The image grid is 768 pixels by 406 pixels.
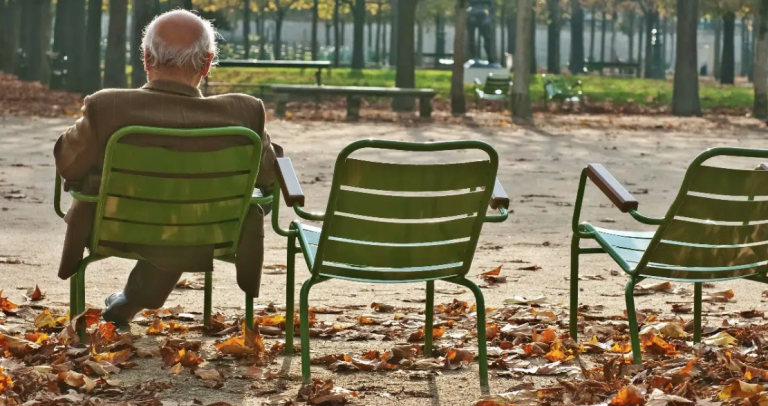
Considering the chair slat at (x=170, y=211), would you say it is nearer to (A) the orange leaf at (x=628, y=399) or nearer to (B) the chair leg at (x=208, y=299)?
(B) the chair leg at (x=208, y=299)

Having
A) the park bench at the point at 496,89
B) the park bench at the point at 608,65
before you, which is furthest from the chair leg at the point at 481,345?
the park bench at the point at 608,65

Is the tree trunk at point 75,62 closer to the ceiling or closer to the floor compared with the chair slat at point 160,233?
closer to the ceiling

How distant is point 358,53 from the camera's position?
43594mm

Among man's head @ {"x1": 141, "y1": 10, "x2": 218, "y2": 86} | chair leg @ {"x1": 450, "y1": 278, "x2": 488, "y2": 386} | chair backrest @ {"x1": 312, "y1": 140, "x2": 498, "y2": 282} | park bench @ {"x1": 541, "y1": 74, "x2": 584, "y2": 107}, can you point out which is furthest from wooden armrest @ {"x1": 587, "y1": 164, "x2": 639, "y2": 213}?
park bench @ {"x1": 541, "y1": 74, "x2": 584, "y2": 107}

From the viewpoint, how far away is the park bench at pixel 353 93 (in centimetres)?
2247

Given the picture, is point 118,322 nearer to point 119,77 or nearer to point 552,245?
point 552,245

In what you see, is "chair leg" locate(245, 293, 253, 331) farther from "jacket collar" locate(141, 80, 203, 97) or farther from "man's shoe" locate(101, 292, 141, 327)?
"jacket collar" locate(141, 80, 203, 97)

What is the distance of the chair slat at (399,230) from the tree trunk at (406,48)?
2080 centimetres

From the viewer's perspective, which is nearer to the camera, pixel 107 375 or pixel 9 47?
pixel 107 375

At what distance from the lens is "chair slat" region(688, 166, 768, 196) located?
4.64 metres

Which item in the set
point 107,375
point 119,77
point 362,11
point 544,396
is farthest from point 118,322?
point 362,11

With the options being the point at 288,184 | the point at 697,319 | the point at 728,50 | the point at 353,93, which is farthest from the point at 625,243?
the point at 728,50

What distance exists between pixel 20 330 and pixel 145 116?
1.23m

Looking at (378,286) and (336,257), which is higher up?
(336,257)
